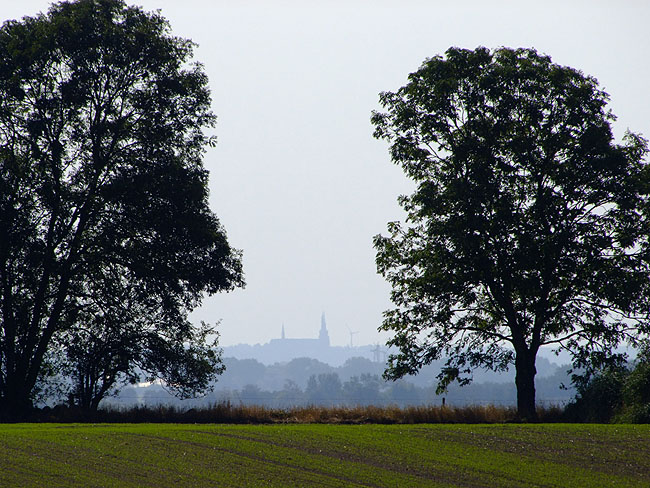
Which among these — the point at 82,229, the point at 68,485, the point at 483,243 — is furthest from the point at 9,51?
the point at 68,485

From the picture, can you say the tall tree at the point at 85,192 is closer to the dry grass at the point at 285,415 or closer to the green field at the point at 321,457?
the dry grass at the point at 285,415

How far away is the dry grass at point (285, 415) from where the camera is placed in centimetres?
3053

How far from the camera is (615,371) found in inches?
1396

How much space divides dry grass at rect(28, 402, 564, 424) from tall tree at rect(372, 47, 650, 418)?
3.56m

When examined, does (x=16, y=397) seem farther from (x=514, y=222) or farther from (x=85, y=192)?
(x=514, y=222)

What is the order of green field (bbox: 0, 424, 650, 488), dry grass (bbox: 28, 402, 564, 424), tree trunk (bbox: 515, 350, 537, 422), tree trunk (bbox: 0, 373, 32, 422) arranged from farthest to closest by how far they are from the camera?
tree trunk (bbox: 515, 350, 537, 422) → tree trunk (bbox: 0, 373, 32, 422) → dry grass (bbox: 28, 402, 564, 424) → green field (bbox: 0, 424, 650, 488)

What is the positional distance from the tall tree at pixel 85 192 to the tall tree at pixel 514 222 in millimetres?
9024

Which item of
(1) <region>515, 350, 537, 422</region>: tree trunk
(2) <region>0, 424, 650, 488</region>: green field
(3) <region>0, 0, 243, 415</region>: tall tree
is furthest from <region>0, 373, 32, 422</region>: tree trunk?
(1) <region>515, 350, 537, 422</region>: tree trunk

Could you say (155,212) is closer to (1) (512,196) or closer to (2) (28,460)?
(1) (512,196)

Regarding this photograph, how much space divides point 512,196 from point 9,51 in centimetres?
2174

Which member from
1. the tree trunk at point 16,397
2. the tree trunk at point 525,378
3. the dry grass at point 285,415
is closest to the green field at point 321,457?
the dry grass at point 285,415

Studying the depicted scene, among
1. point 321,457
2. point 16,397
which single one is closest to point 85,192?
point 16,397

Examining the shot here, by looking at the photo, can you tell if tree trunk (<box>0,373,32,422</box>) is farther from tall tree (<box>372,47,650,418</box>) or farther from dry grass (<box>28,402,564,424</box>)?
tall tree (<box>372,47,650,418</box>)

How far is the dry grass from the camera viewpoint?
30.5 meters
